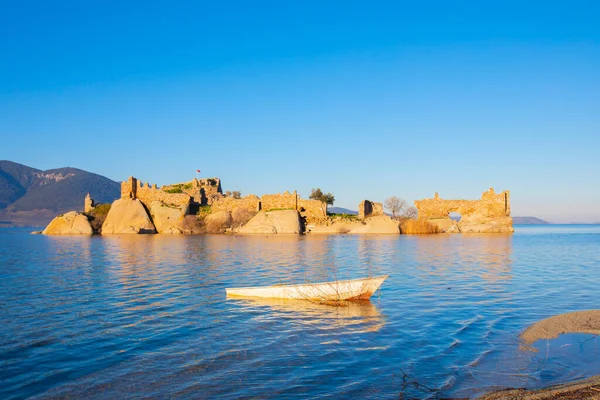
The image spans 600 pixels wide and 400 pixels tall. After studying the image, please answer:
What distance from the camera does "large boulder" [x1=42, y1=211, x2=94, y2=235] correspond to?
6034 centimetres

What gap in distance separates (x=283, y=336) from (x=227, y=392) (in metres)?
3.50

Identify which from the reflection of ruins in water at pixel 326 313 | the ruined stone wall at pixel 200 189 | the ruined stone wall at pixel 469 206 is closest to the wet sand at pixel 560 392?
the reflection of ruins in water at pixel 326 313

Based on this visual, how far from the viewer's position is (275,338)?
35.0ft

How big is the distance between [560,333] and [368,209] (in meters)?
52.4

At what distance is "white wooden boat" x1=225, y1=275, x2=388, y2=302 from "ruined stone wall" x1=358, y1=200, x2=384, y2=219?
153 ft

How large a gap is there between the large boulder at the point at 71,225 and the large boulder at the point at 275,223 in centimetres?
2024

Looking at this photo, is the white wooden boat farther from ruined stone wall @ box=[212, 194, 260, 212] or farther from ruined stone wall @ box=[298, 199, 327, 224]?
ruined stone wall @ box=[212, 194, 260, 212]

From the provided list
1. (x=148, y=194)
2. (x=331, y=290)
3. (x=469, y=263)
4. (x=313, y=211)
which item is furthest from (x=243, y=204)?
(x=331, y=290)

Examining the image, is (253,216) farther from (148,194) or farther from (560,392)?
(560,392)

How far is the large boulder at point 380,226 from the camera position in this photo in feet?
191

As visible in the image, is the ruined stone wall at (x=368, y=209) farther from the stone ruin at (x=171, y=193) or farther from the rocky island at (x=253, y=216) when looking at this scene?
the stone ruin at (x=171, y=193)

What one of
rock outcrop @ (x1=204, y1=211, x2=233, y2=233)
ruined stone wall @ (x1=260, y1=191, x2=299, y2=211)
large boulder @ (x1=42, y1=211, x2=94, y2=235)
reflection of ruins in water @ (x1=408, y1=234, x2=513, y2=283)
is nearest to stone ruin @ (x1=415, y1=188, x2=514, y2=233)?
ruined stone wall @ (x1=260, y1=191, x2=299, y2=211)

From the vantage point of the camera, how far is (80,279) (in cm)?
1952

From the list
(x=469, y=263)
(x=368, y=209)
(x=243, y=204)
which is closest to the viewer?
(x=469, y=263)
